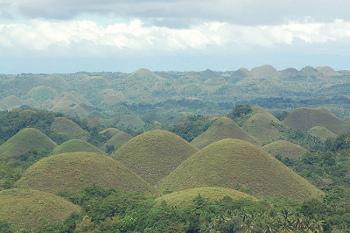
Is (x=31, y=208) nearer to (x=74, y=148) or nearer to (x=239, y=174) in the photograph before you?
(x=239, y=174)

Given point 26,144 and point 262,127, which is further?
point 262,127

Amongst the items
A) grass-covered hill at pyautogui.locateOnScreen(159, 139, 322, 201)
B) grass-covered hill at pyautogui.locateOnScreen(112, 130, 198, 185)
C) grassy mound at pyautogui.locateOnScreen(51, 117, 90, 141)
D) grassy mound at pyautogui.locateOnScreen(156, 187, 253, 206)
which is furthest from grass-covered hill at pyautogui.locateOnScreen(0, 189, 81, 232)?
grassy mound at pyautogui.locateOnScreen(51, 117, 90, 141)

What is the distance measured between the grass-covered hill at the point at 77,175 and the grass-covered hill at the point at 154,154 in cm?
1104

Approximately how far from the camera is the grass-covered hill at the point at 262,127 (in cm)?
15862


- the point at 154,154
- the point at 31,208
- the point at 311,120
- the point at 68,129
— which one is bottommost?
the point at 311,120

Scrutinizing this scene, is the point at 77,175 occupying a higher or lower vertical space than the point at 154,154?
higher

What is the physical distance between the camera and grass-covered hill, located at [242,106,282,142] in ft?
520

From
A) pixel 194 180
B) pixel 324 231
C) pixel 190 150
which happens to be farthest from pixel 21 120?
pixel 324 231

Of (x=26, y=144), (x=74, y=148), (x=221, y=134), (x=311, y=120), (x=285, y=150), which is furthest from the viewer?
(x=311, y=120)

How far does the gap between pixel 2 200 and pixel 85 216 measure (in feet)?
43.6

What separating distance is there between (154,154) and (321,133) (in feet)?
303

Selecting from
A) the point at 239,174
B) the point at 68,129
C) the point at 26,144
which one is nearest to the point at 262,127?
the point at 68,129

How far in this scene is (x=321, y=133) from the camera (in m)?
165

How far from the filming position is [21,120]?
507 ft
